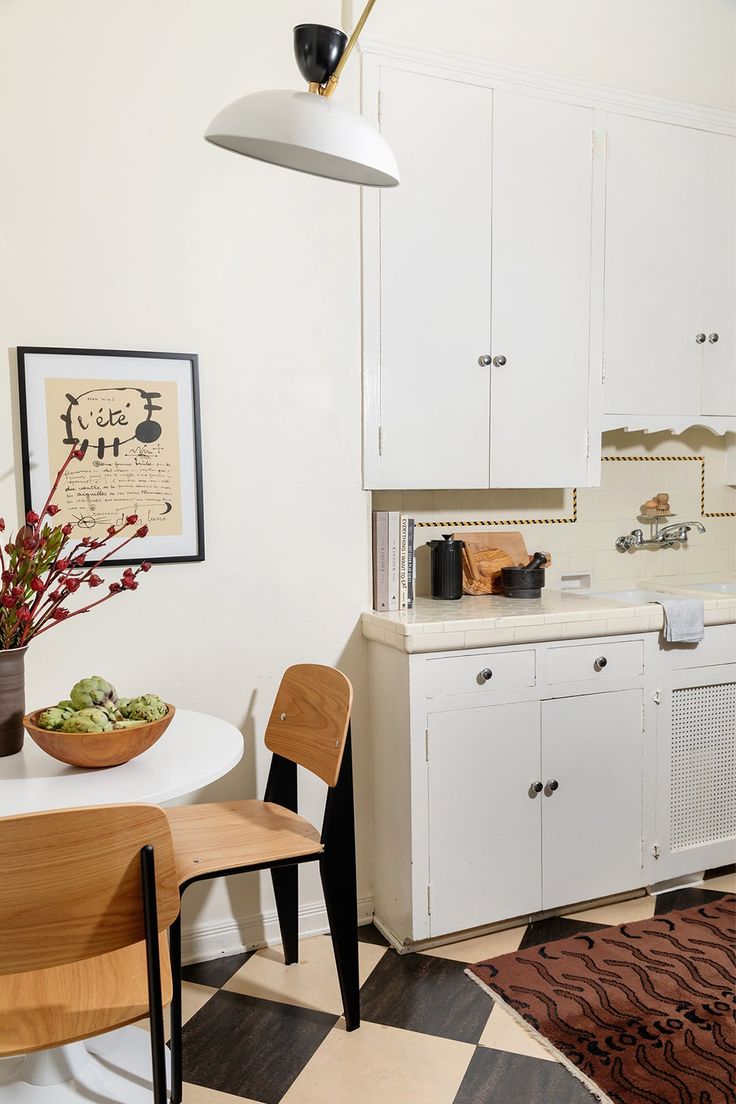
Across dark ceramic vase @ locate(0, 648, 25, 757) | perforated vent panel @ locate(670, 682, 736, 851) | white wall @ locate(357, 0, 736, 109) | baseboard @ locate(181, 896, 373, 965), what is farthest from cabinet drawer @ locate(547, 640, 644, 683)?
white wall @ locate(357, 0, 736, 109)

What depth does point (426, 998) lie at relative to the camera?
2.28 meters

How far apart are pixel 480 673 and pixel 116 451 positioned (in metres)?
1.21

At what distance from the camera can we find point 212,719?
2133mm

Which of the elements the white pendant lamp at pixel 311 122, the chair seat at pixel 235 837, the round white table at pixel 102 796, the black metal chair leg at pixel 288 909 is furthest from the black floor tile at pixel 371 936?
the white pendant lamp at pixel 311 122

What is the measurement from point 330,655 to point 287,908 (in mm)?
743

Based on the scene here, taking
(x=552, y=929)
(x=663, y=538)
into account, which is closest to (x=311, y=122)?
(x=552, y=929)

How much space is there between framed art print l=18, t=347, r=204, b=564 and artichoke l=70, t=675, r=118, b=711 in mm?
578

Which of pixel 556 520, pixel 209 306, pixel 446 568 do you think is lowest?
pixel 446 568

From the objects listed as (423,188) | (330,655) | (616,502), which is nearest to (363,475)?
(330,655)

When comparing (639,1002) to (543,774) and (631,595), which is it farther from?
(631,595)

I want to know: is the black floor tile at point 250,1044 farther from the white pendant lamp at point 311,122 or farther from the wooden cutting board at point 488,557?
the white pendant lamp at point 311,122

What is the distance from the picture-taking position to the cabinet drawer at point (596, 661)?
103 inches

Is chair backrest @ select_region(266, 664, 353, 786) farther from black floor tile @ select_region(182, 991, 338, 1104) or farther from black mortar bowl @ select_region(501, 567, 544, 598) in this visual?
black mortar bowl @ select_region(501, 567, 544, 598)

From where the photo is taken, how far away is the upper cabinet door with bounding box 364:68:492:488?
8.53ft
